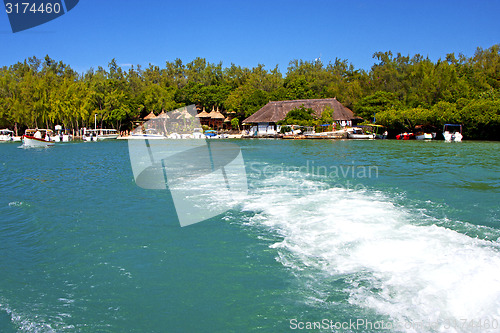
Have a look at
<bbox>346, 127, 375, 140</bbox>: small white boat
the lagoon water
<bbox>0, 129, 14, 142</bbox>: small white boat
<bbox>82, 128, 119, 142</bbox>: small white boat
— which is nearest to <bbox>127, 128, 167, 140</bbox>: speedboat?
<bbox>82, 128, 119, 142</bbox>: small white boat

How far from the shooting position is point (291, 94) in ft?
169

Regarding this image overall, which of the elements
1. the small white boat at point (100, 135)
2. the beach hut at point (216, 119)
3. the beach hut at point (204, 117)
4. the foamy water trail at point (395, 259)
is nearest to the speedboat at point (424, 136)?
the beach hut at point (216, 119)

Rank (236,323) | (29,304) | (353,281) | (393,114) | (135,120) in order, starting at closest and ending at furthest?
1. (236,323)
2. (29,304)
3. (353,281)
4. (393,114)
5. (135,120)

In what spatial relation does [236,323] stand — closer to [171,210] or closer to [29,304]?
[29,304]

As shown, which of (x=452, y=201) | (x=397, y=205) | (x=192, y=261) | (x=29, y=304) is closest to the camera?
(x=29, y=304)

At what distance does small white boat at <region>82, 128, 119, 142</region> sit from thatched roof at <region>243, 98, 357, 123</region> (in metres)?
17.6

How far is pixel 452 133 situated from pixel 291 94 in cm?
2299

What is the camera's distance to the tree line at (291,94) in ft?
113

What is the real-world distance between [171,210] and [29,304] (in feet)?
12.1

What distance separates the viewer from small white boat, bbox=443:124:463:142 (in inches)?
1254

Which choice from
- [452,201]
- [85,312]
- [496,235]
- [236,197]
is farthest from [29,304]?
[452,201]

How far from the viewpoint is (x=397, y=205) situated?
708 cm

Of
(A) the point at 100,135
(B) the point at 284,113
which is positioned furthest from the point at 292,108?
(A) the point at 100,135

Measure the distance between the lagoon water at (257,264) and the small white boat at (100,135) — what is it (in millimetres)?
37135
